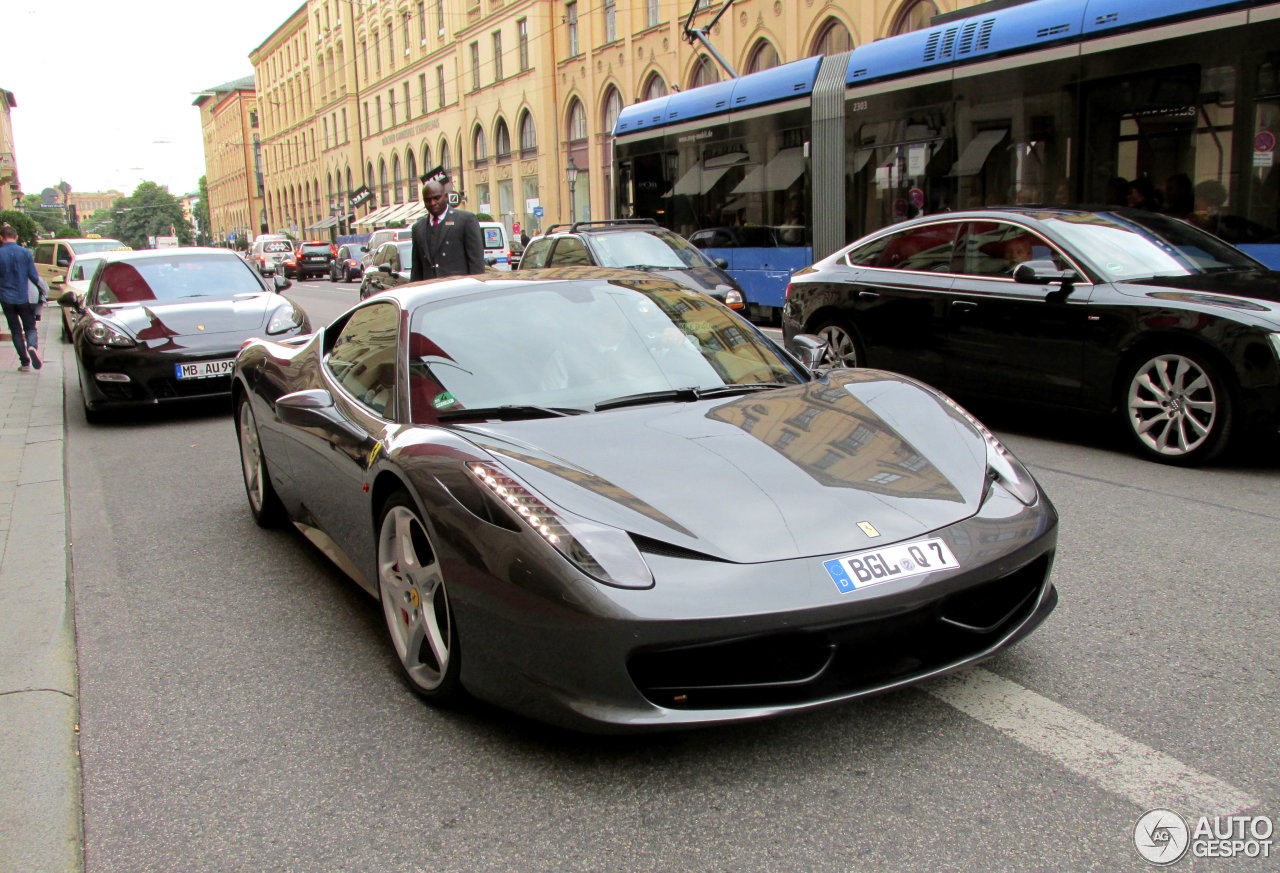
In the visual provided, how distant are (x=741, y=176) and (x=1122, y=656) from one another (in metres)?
12.2

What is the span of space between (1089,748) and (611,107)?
41028 mm

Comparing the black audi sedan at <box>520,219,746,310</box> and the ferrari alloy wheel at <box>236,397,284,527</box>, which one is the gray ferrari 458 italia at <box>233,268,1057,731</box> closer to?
the ferrari alloy wheel at <box>236,397,284,527</box>

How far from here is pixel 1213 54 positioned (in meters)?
8.58

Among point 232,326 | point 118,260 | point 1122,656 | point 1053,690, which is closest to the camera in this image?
point 1053,690

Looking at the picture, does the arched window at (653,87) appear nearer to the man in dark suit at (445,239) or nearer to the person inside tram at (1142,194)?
the person inside tram at (1142,194)

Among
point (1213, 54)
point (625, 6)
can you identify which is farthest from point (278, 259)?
point (1213, 54)

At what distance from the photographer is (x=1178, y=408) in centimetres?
610

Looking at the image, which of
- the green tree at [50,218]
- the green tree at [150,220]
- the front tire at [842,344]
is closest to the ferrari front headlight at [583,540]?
the front tire at [842,344]

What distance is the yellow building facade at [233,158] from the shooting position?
11188 cm

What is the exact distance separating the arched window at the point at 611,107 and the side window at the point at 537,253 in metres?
28.5

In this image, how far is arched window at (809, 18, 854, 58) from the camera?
95.4 feet

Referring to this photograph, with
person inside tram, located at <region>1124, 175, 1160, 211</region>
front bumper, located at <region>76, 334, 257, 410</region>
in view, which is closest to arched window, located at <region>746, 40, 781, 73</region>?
person inside tram, located at <region>1124, 175, 1160, 211</region>

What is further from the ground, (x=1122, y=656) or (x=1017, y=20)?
(x=1017, y=20)

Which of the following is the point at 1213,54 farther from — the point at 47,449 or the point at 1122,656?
the point at 47,449
